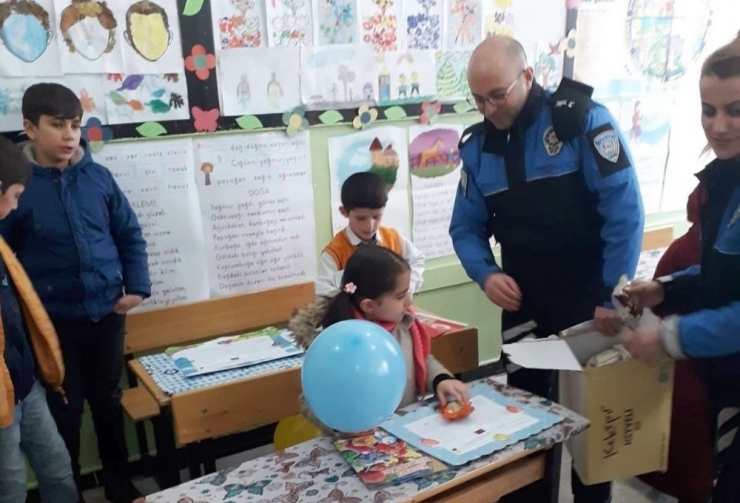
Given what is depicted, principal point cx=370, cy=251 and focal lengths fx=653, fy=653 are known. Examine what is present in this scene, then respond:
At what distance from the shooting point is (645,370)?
1.60 meters

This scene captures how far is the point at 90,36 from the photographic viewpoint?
7.73 feet

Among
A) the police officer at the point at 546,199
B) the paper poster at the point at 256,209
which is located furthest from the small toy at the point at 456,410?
the paper poster at the point at 256,209

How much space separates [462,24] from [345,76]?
2.22 ft

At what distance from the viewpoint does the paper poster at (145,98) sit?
2432mm

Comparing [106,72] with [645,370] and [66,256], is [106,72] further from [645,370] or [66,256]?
[645,370]

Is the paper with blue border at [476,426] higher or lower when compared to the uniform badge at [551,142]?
lower

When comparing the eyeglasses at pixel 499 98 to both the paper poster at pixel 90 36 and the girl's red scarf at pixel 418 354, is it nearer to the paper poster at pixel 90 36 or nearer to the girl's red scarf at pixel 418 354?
the girl's red scarf at pixel 418 354

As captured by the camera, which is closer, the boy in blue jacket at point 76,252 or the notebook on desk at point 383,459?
the notebook on desk at point 383,459

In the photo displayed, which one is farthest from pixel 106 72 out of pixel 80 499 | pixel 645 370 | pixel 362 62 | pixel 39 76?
pixel 645 370

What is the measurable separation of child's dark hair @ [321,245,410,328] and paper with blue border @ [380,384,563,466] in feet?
1.04

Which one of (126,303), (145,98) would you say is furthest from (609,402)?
(145,98)

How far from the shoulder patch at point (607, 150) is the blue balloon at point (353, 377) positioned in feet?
2.78

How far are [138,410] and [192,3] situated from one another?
1.54 meters

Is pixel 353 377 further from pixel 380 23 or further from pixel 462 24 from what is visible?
pixel 462 24
